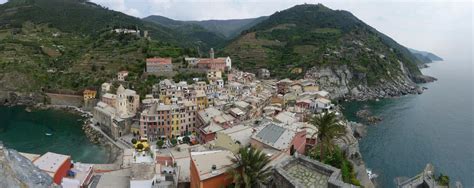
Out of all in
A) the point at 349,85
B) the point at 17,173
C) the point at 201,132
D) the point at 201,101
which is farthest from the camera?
the point at 349,85

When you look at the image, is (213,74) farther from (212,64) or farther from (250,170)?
(250,170)

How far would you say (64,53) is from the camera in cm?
8888

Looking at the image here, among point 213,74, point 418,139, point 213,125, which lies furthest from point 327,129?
point 213,74

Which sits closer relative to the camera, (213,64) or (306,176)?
(306,176)

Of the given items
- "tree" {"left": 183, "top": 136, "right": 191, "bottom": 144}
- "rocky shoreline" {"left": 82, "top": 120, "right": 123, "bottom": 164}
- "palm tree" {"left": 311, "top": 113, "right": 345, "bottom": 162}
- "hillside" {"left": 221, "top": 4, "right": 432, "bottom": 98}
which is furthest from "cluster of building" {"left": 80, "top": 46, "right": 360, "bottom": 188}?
"hillside" {"left": 221, "top": 4, "right": 432, "bottom": 98}

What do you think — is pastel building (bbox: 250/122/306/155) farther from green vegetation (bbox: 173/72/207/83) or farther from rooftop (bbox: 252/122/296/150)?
green vegetation (bbox: 173/72/207/83)

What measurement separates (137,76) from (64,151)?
2842 cm

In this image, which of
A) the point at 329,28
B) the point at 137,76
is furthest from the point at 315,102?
the point at 329,28

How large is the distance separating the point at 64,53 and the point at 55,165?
7487 centimetres

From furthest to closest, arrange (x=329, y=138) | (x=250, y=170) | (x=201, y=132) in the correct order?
(x=201, y=132) → (x=329, y=138) → (x=250, y=170)

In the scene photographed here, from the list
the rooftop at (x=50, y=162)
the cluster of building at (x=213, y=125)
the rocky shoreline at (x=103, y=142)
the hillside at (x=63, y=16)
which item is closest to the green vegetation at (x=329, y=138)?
the cluster of building at (x=213, y=125)

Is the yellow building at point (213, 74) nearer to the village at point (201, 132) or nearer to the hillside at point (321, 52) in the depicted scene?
the village at point (201, 132)

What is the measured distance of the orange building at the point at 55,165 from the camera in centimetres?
2237

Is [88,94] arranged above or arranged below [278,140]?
below
